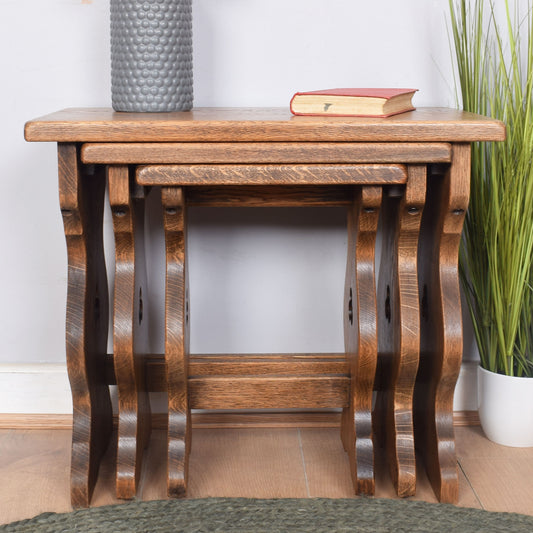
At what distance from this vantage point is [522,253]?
1845mm

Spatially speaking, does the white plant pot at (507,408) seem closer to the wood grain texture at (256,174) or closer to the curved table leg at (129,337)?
the wood grain texture at (256,174)

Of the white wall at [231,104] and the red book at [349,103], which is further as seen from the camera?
the white wall at [231,104]

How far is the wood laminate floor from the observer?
175 cm

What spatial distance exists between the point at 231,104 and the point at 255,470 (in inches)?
36.2

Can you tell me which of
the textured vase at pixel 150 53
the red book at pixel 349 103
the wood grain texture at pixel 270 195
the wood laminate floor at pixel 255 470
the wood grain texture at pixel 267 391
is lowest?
the wood laminate floor at pixel 255 470

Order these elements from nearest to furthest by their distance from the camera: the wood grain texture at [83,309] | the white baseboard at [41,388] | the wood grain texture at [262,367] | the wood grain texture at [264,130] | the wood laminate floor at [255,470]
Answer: the wood grain texture at [264,130], the wood grain texture at [83,309], the wood laminate floor at [255,470], the wood grain texture at [262,367], the white baseboard at [41,388]

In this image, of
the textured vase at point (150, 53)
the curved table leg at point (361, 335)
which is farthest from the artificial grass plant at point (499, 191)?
the textured vase at point (150, 53)

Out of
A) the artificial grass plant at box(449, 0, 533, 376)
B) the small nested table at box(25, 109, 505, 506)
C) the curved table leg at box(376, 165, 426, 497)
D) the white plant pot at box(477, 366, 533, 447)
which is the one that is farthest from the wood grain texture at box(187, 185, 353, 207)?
the white plant pot at box(477, 366, 533, 447)

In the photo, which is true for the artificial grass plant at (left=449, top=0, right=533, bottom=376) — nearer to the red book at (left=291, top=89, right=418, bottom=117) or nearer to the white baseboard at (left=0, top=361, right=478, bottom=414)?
the white baseboard at (left=0, top=361, right=478, bottom=414)

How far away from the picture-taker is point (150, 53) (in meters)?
1.67

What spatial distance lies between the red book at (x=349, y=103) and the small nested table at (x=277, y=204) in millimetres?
43

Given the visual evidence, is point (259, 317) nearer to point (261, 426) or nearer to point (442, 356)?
point (261, 426)

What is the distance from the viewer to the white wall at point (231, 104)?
1.95m

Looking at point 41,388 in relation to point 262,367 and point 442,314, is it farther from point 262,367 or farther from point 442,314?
point 442,314
